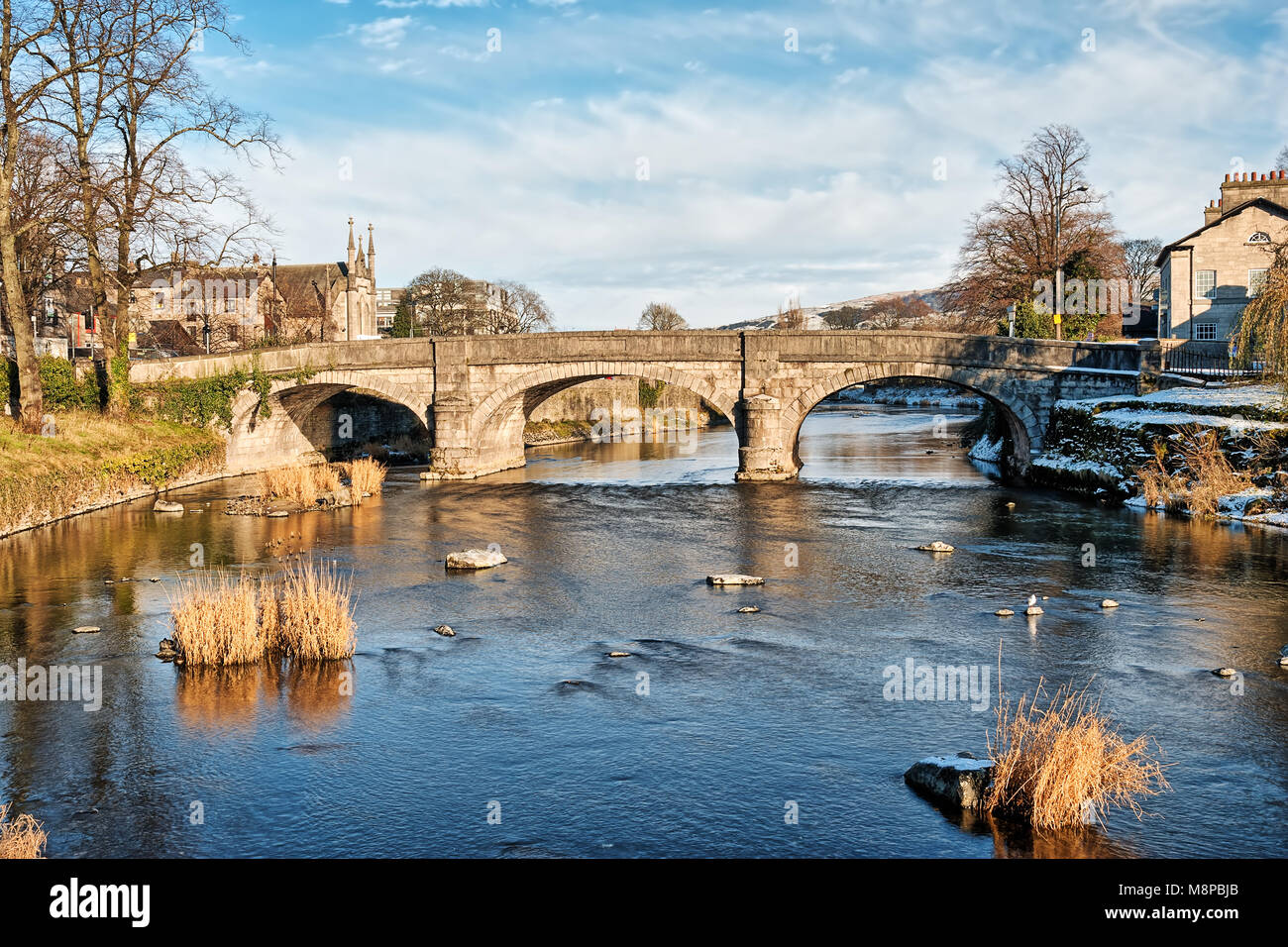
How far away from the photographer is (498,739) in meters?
11.0

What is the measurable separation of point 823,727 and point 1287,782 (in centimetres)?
431

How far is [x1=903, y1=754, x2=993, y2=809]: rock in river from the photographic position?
29.8 feet

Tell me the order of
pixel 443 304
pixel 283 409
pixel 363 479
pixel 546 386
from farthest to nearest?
pixel 443 304, pixel 546 386, pixel 283 409, pixel 363 479

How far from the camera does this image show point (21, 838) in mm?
7926

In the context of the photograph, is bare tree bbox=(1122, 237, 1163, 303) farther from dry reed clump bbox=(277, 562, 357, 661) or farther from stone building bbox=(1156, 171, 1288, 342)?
dry reed clump bbox=(277, 562, 357, 661)

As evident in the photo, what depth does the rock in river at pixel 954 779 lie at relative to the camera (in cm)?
908

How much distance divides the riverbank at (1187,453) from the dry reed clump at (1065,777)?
1725 centimetres

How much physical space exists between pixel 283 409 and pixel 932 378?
78.6 ft

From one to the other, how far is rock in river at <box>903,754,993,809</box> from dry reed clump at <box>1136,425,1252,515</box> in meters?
18.9

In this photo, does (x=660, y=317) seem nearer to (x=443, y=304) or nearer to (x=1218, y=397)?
(x=443, y=304)

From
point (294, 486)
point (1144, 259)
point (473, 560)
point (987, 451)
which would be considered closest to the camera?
point (473, 560)

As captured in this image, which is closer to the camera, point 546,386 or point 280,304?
point 546,386

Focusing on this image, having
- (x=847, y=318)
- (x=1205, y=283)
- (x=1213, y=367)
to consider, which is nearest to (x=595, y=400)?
(x=1205, y=283)

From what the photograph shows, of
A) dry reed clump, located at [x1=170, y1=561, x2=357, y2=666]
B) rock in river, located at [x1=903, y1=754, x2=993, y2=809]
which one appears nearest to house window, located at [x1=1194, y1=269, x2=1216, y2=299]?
rock in river, located at [x1=903, y1=754, x2=993, y2=809]
